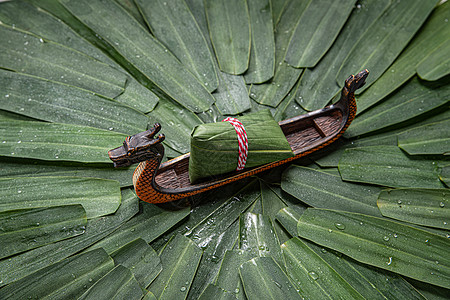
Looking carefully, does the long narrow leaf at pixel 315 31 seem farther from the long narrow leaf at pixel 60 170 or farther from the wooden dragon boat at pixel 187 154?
the long narrow leaf at pixel 60 170

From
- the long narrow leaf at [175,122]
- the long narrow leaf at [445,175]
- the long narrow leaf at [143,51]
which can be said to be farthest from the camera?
the long narrow leaf at [143,51]

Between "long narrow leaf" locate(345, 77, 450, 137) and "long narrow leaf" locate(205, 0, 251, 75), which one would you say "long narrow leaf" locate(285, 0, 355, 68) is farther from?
"long narrow leaf" locate(345, 77, 450, 137)

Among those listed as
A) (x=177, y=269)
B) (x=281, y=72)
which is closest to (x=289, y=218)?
(x=177, y=269)

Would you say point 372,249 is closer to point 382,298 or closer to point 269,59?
point 382,298

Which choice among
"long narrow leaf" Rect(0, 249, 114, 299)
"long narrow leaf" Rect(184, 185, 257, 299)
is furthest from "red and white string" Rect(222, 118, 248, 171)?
"long narrow leaf" Rect(0, 249, 114, 299)

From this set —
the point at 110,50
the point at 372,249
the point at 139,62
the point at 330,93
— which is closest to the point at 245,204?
the point at 372,249

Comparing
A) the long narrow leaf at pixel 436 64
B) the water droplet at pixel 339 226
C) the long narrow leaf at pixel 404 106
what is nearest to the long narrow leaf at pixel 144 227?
the water droplet at pixel 339 226
